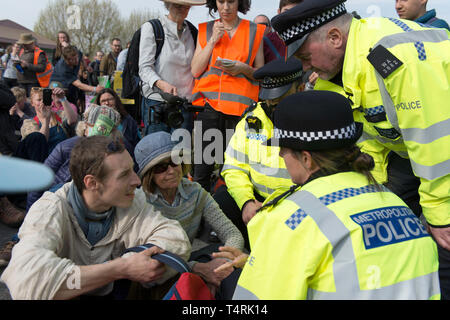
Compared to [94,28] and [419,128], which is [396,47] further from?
[94,28]

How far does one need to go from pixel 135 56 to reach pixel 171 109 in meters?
0.72

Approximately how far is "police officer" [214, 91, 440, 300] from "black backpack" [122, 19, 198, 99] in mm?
2504

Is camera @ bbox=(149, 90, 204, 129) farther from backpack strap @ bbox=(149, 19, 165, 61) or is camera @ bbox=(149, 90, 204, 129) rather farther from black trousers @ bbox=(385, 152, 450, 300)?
black trousers @ bbox=(385, 152, 450, 300)

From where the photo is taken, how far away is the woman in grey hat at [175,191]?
2.70 m

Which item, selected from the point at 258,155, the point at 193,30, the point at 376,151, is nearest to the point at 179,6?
the point at 193,30

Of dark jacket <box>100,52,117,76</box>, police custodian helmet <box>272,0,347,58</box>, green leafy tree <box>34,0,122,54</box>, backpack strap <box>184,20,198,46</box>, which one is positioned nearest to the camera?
police custodian helmet <box>272,0,347,58</box>

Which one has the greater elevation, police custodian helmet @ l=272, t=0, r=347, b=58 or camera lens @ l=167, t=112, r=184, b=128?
police custodian helmet @ l=272, t=0, r=347, b=58

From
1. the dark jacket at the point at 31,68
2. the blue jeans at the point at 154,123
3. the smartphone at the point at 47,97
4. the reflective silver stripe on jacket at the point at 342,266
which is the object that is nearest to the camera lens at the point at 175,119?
the blue jeans at the point at 154,123

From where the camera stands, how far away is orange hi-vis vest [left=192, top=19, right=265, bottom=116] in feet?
12.2

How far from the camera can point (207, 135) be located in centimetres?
375

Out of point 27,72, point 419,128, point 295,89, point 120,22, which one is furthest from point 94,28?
point 419,128

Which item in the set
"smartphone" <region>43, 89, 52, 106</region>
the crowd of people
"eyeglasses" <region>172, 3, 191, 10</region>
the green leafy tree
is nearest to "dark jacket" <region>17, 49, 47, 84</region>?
"smartphone" <region>43, 89, 52, 106</region>

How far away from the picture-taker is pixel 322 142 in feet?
5.09
